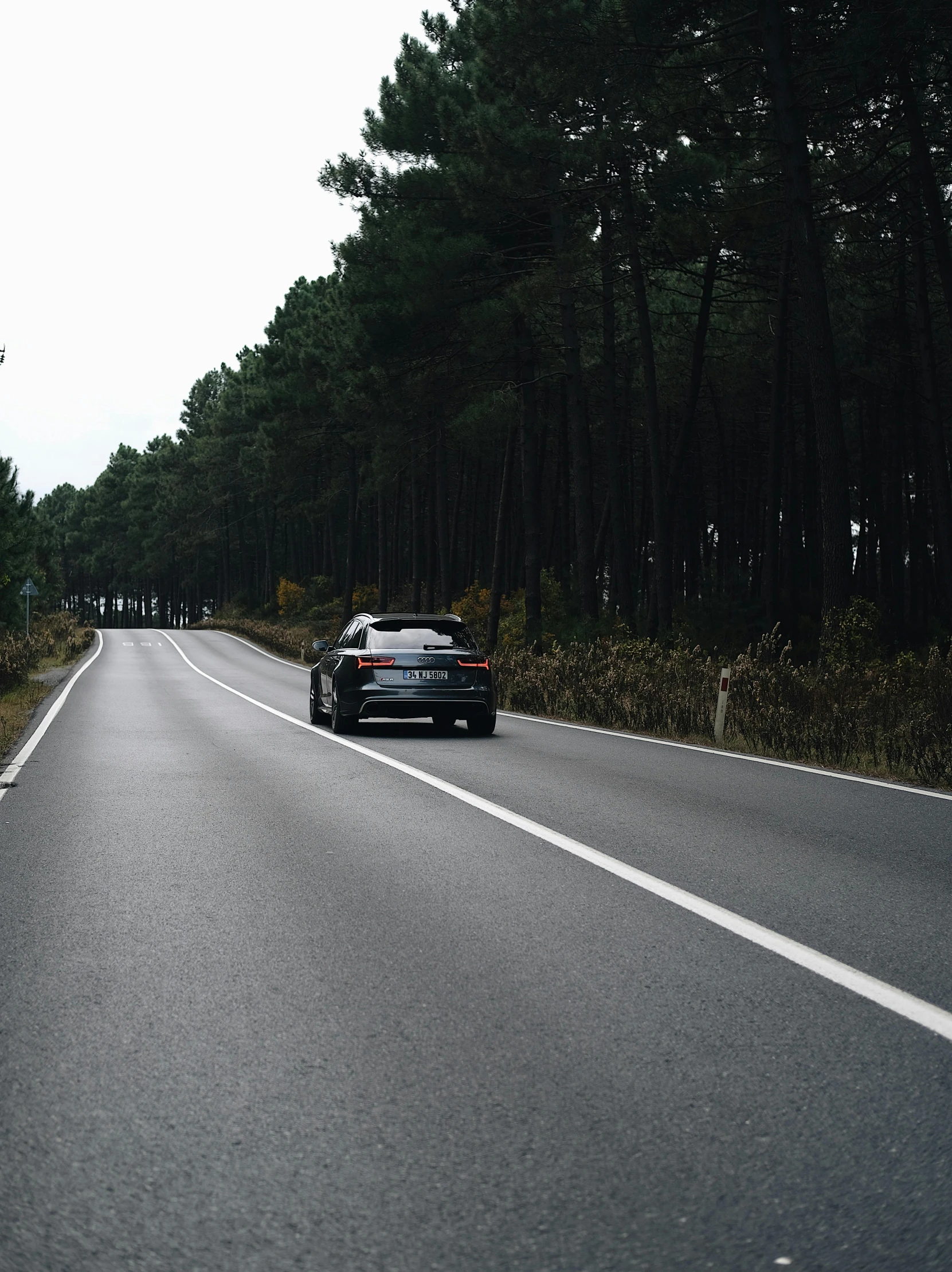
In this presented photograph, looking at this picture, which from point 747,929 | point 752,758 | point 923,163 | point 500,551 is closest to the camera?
point 747,929

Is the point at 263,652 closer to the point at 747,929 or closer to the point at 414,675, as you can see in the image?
the point at 414,675

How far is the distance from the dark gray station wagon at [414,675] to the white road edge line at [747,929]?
19.6 feet

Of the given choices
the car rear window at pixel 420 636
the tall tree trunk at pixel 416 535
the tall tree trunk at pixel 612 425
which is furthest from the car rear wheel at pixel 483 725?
the tall tree trunk at pixel 416 535

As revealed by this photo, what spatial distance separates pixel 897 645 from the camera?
29312 mm

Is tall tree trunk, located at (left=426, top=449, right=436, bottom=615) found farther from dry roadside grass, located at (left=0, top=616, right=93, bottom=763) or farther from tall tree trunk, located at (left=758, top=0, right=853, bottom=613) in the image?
tall tree trunk, located at (left=758, top=0, right=853, bottom=613)

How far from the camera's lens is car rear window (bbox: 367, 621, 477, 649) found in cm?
1869

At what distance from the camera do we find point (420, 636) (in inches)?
744

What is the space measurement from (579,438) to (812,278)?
12.2 meters

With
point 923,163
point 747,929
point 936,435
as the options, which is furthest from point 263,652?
point 747,929

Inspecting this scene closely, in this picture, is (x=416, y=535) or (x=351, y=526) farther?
(x=351, y=526)

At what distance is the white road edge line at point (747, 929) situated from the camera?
203 inches

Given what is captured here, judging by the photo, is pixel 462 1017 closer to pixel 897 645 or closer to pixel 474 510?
pixel 897 645

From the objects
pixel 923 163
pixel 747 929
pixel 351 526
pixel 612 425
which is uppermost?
pixel 923 163

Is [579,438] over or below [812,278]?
below
